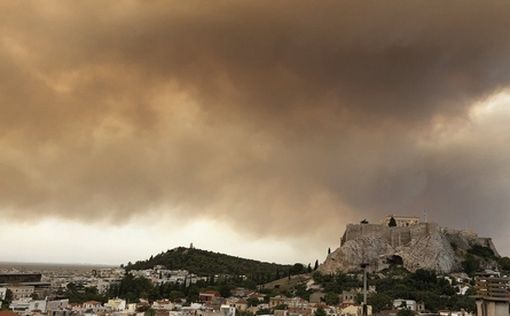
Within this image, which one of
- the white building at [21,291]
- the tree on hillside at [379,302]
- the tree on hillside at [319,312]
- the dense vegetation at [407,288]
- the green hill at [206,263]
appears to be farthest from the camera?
→ the green hill at [206,263]

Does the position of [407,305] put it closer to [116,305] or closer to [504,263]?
[116,305]

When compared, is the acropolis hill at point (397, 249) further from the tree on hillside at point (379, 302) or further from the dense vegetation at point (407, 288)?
the tree on hillside at point (379, 302)

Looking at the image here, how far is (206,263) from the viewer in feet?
239

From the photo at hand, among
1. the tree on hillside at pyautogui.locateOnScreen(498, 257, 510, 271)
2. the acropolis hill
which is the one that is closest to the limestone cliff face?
the acropolis hill

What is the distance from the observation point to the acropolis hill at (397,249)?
4544cm

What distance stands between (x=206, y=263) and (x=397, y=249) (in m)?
32.5

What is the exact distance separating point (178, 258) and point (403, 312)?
184ft

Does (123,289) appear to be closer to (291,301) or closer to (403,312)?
(291,301)

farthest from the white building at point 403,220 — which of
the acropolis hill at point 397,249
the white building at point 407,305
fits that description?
the white building at point 407,305

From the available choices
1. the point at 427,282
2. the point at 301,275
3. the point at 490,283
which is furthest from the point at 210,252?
the point at 490,283

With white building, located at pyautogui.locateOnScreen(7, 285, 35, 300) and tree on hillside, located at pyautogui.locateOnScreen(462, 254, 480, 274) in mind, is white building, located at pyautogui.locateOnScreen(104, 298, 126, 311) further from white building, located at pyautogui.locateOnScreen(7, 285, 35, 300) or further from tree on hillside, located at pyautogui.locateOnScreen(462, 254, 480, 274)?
tree on hillside, located at pyautogui.locateOnScreen(462, 254, 480, 274)

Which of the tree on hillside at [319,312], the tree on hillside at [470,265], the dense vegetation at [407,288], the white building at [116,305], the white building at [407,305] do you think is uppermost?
the tree on hillside at [470,265]

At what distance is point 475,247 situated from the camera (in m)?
52.2

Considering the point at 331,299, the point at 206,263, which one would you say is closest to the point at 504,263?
the point at 331,299
